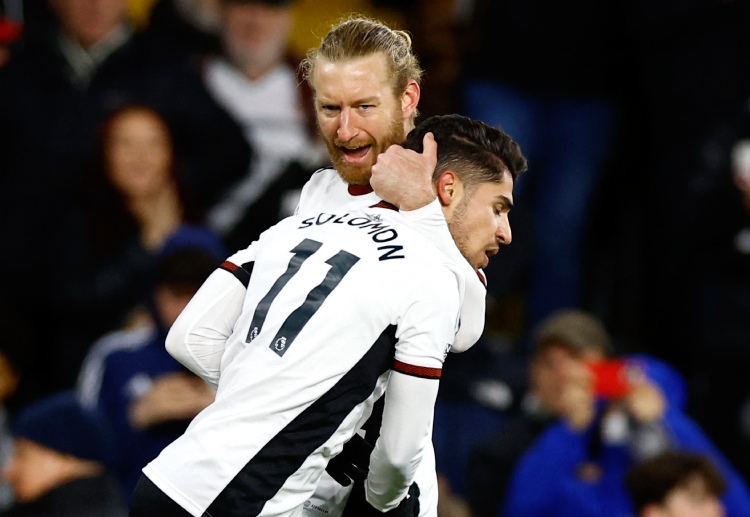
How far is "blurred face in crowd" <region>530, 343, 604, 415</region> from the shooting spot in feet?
19.1

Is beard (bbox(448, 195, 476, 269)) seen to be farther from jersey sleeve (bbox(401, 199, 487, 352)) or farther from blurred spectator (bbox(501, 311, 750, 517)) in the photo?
blurred spectator (bbox(501, 311, 750, 517))

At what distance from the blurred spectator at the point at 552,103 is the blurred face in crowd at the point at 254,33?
38.7 inches

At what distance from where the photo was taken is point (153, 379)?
5.52 metres

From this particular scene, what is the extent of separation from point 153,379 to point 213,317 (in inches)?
95.2

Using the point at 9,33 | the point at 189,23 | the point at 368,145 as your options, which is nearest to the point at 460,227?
the point at 368,145

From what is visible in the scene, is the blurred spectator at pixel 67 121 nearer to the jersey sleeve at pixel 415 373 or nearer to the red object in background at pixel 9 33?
the red object in background at pixel 9 33

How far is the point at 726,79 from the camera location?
6.74m

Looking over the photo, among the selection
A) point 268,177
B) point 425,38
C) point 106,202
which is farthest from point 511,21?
point 106,202

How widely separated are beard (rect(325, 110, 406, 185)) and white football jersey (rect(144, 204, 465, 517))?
0.28 meters

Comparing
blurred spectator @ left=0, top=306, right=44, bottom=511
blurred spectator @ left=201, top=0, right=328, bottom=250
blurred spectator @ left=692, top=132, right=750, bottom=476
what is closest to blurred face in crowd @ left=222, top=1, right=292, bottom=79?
blurred spectator @ left=201, top=0, right=328, bottom=250

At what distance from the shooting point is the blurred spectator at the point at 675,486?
512 centimetres

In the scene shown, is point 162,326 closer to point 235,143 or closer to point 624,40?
point 235,143

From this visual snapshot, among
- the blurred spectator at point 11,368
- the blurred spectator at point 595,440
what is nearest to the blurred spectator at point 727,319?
the blurred spectator at point 595,440

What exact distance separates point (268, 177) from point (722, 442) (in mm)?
2532
